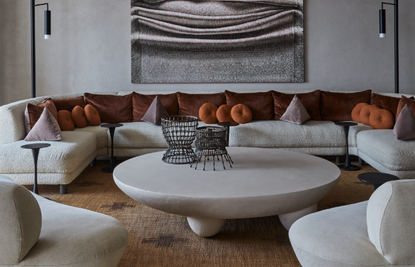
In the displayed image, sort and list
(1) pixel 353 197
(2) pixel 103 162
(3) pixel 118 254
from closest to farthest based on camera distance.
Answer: (3) pixel 118 254 < (1) pixel 353 197 < (2) pixel 103 162

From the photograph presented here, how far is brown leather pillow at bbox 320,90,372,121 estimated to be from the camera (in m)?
4.91

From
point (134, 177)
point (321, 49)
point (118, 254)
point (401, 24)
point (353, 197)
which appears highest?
point (401, 24)

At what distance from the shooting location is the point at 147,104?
16.3ft

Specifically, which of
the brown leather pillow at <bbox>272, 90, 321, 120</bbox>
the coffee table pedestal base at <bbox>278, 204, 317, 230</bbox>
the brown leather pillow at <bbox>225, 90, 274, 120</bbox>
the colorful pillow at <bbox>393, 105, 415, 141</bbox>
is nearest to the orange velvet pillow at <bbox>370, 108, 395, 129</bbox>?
the colorful pillow at <bbox>393, 105, 415, 141</bbox>

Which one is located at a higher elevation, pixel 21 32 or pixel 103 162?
pixel 21 32

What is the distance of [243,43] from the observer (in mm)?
5523

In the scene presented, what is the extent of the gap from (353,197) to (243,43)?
3.10 metres

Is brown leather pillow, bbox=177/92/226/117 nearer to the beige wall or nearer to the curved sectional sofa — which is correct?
the curved sectional sofa

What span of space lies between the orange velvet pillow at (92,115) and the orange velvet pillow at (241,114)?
1747 mm

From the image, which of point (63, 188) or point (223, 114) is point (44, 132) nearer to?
point (63, 188)

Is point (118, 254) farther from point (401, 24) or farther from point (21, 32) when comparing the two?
point (401, 24)

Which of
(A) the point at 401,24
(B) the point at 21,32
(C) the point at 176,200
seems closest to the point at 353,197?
(C) the point at 176,200

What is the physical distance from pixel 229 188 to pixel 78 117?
3060 mm

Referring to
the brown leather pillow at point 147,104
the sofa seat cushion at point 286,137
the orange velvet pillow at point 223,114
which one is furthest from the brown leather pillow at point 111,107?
the sofa seat cushion at point 286,137
